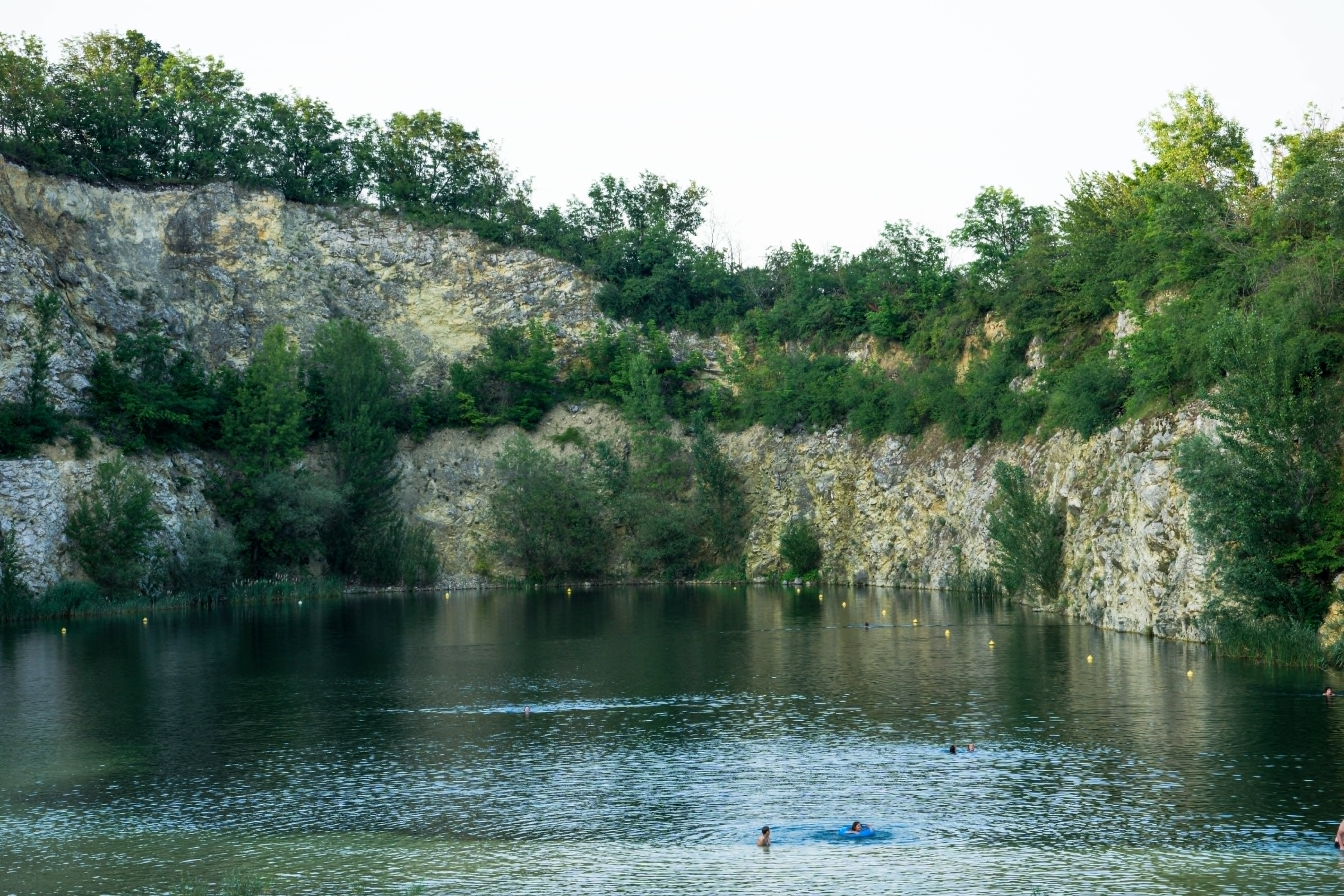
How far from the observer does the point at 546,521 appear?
9344cm

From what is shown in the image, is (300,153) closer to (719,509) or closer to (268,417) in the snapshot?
(268,417)

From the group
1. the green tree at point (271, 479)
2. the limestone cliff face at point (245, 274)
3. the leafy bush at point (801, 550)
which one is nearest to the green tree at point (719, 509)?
the leafy bush at point (801, 550)

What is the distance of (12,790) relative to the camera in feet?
99.6

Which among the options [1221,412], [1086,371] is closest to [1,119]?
[1086,371]

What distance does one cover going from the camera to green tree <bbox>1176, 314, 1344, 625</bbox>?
1679 inches

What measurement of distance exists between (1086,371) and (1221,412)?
63.4 ft

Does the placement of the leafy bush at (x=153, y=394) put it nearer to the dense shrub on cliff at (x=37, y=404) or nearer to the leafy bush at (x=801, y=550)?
the dense shrub on cliff at (x=37, y=404)

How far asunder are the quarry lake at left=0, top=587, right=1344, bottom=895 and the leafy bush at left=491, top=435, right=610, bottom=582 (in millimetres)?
37692

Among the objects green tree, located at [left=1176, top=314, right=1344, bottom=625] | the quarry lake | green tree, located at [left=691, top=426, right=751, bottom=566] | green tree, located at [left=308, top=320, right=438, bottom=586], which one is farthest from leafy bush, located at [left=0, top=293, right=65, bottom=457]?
green tree, located at [left=1176, top=314, right=1344, bottom=625]

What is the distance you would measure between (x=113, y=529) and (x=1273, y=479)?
59.3m

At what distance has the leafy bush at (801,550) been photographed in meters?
90.2

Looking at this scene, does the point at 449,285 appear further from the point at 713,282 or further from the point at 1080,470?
the point at 1080,470

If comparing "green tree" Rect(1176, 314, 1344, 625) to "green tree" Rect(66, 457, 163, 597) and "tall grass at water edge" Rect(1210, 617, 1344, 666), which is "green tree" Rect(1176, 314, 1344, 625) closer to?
"tall grass at water edge" Rect(1210, 617, 1344, 666)

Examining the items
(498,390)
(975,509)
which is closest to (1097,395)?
Answer: (975,509)
